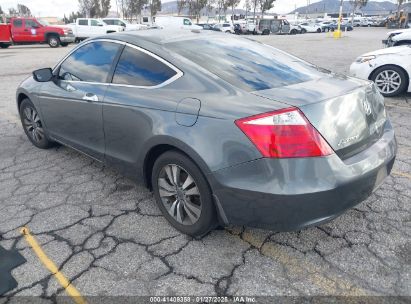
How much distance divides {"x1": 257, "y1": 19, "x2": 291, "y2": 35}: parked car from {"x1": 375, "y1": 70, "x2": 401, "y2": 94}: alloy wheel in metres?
34.1

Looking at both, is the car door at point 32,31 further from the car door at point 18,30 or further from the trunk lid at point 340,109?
the trunk lid at point 340,109

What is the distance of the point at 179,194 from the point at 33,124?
2.83 meters

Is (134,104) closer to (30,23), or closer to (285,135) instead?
(285,135)

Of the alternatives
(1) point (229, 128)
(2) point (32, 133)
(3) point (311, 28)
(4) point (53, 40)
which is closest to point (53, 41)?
(4) point (53, 40)

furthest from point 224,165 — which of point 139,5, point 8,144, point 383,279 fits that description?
point 139,5

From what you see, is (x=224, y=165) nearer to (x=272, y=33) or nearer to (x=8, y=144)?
(x=8, y=144)

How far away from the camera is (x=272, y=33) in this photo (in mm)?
40031

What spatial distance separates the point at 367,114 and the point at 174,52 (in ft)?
4.99

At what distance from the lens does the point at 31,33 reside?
2209cm

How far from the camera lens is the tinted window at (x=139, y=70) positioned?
9.05 feet

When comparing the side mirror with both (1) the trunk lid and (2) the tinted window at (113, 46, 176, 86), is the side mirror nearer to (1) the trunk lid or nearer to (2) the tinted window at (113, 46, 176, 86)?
(2) the tinted window at (113, 46, 176, 86)

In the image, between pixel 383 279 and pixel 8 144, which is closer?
pixel 383 279

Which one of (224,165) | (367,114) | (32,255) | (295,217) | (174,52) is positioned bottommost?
(32,255)

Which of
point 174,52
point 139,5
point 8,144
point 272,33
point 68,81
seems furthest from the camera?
point 139,5
